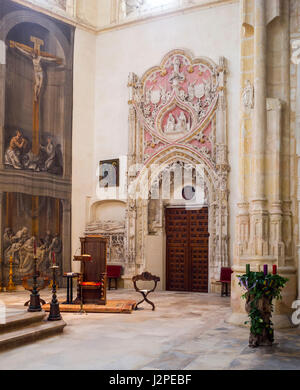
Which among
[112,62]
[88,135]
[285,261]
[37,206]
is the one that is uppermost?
[112,62]

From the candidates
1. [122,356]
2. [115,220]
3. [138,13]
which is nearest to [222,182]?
[115,220]

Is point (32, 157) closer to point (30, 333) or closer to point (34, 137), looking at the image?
point (34, 137)

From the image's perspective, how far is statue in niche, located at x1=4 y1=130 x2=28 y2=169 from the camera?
44.8 ft

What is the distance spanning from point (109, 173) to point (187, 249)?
11.4ft

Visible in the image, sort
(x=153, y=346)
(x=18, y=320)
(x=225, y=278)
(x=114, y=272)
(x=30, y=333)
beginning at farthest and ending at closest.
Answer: (x=114, y=272) → (x=225, y=278) → (x=18, y=320) → (x=30, y=333) → (x=153, y=346)

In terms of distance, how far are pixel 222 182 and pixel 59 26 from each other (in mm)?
6911

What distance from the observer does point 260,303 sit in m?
→ 7.06

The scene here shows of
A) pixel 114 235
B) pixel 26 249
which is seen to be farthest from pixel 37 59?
pixel 114 235

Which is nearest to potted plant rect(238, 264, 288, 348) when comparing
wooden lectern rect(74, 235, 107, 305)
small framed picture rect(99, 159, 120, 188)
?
wooden lectern rect(74, 235, 107, 305)

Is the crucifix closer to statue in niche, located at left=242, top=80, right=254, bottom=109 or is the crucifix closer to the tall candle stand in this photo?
the tall candle stand

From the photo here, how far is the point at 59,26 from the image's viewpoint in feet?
50.2

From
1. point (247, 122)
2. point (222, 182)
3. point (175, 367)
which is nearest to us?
point (175, 367)

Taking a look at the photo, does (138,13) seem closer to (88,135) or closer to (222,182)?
(88,135)

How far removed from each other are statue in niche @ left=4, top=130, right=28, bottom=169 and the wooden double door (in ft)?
15.0
